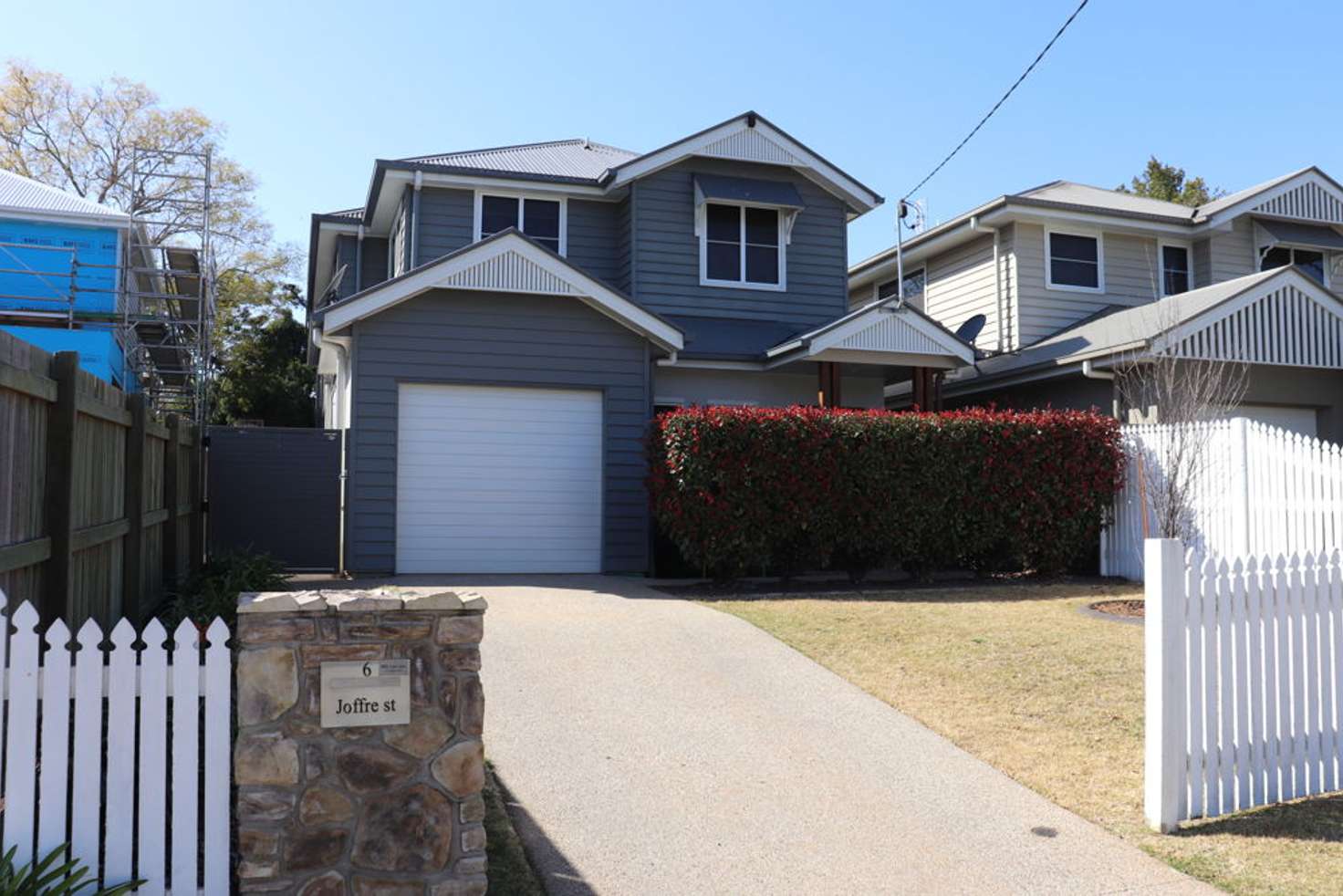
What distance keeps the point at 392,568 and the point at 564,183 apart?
723cm

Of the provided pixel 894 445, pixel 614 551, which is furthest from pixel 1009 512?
pixel 614 551

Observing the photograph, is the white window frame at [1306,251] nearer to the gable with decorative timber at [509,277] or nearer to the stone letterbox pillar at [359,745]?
the gable with decorative timber at [509,277]

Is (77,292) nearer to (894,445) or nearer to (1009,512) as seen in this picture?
(894,445)

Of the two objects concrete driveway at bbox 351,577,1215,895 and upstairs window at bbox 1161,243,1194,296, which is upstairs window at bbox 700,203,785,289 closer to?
upstairs window at bbox 1161,243,1194,296

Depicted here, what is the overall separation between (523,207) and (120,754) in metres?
14.4

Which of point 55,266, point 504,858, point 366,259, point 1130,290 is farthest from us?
point 366,259

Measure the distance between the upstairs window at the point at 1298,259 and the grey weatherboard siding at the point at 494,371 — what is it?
1389 cm

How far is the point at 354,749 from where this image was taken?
154 inches

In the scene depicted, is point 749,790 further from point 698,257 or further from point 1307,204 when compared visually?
point 1307,204

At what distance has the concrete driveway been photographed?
4.49 meters

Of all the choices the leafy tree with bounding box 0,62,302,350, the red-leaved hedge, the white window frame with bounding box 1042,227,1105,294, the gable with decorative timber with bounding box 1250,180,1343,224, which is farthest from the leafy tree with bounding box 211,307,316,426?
the gable with decorative timber with bounding box 1250,180,1343,224

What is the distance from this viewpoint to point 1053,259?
1902 cm

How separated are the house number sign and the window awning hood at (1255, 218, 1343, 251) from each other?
20.6m

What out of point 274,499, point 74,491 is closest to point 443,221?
point 274,499
